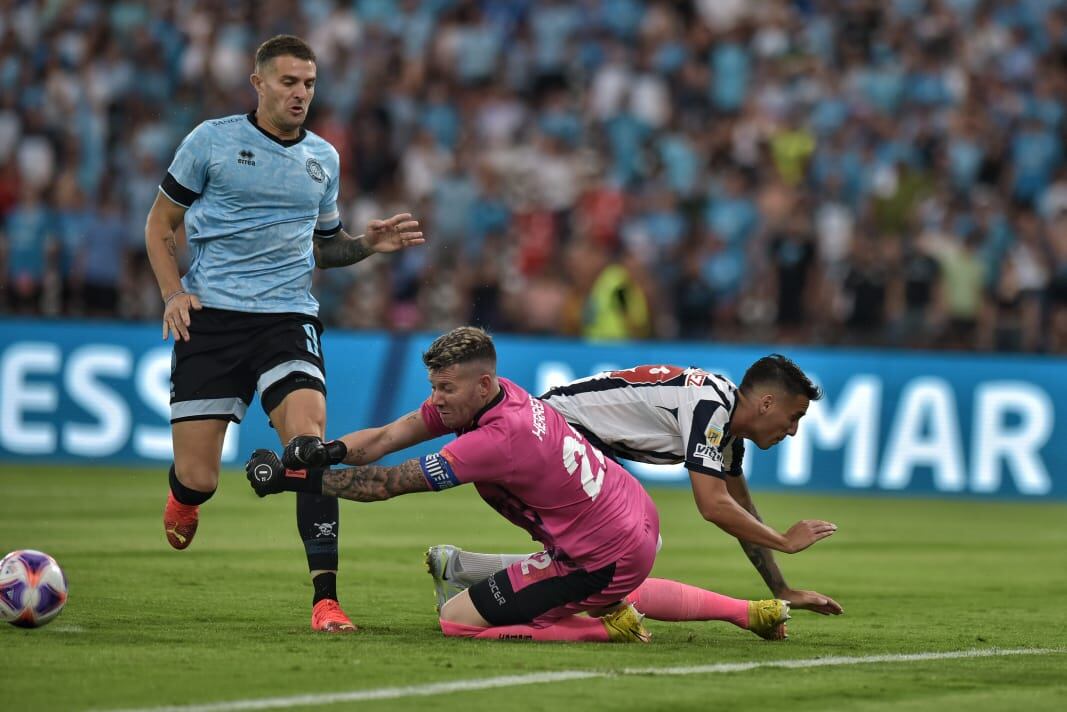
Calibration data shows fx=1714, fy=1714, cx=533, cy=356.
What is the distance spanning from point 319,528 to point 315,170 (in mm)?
1923

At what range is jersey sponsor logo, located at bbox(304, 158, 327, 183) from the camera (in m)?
8.91

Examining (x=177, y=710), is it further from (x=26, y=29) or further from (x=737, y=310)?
(x=26, y=29)

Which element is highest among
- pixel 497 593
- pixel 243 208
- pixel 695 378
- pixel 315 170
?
pixel 315 170

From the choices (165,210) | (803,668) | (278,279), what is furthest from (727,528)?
(165,210)

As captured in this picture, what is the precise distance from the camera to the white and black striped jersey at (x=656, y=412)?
8.10 meters

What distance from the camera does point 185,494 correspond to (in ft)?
29.6

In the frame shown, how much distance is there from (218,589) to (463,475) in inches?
115

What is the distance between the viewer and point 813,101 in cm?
2203

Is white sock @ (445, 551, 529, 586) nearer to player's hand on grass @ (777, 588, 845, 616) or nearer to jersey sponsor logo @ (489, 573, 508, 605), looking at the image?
jersey sponsor logo @ (489, 573, 508, 605)

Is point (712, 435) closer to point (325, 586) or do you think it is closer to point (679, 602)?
point (679, 602)

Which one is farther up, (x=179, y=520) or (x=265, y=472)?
(x=265, y=472)

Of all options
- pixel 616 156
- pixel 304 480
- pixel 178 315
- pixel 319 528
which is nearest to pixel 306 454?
pixel 304 480

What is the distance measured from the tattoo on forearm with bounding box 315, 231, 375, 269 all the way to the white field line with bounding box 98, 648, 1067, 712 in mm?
3216

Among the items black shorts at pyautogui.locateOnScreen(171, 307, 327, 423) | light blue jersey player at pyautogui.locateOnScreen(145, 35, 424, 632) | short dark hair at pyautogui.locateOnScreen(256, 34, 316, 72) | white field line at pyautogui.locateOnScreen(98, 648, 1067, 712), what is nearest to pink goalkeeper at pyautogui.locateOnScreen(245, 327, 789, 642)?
white field line at pyautogui.locateOnScreen(98, 648, 1067, 712)
